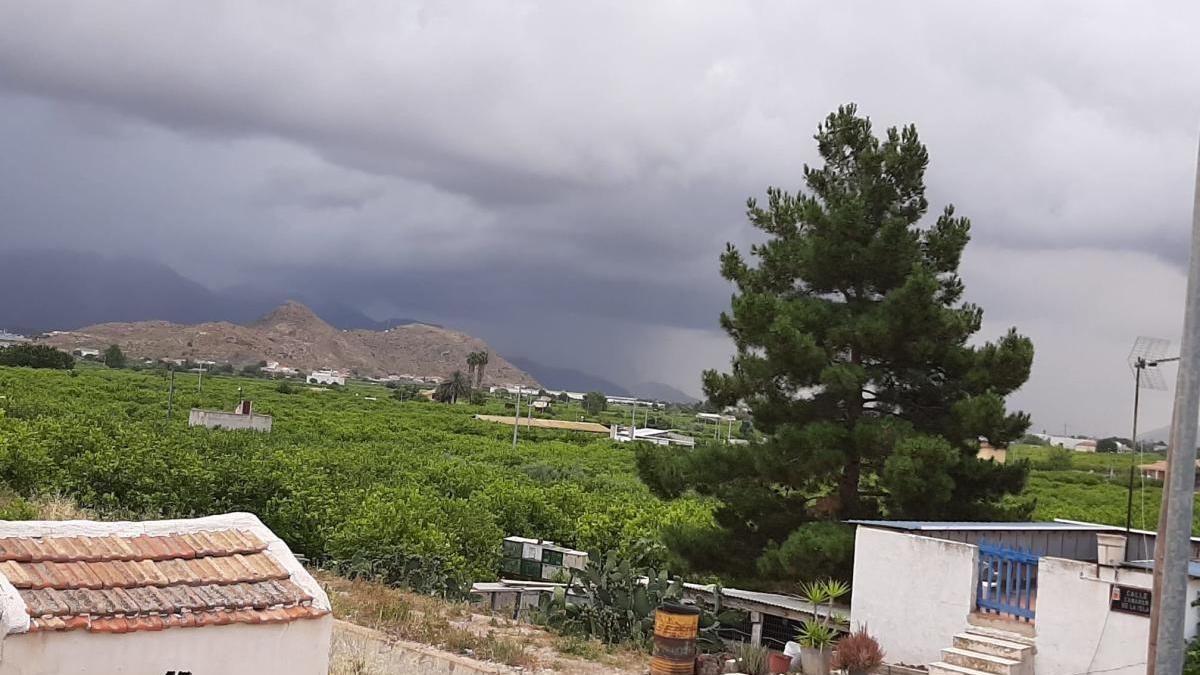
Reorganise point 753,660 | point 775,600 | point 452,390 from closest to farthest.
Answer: point 753,660 < point 775,600 < point 452,390

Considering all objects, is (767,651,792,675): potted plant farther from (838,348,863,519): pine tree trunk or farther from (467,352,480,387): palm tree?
(467,352,480,387): palm tree

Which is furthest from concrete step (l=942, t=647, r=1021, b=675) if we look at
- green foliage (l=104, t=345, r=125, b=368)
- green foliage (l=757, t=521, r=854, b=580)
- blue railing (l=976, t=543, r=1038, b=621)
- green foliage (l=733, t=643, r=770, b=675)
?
green foliage (l=104, t=345, r=125, b=368)

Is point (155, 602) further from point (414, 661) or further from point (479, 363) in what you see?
point (479, 363)

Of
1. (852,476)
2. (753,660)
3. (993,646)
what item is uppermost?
(852,476)

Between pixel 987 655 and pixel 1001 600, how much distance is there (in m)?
1.13

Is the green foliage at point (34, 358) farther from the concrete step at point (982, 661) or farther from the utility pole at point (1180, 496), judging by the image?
the utility pole at point (1180, 496)

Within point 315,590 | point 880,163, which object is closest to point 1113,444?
point 880,163

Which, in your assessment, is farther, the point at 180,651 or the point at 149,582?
the point at 149,582

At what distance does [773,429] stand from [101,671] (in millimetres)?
14876

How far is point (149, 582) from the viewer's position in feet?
24.0

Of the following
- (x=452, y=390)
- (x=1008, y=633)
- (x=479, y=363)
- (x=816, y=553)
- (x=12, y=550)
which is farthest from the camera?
(x=479, y=363)

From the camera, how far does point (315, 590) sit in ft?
26.1

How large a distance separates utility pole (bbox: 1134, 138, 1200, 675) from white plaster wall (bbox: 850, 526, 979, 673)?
250 inches

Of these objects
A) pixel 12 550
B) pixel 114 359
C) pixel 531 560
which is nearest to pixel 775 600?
pixel 531 560
